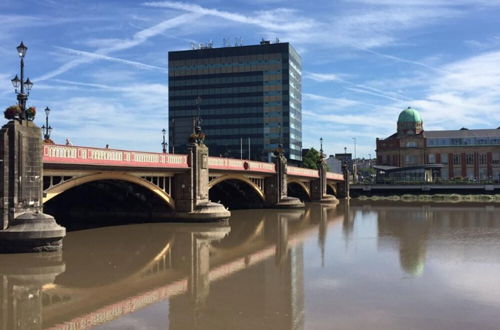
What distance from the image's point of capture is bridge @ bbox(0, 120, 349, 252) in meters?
24.0

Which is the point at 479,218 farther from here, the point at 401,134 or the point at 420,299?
the point at 401,134

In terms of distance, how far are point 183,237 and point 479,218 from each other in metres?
31.1

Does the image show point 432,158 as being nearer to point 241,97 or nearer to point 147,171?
point 241,97

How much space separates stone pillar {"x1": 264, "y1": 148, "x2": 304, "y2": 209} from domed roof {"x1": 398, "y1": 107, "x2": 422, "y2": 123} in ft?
274

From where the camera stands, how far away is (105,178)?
1278 inches

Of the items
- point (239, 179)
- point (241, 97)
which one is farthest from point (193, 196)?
point (241, 97)

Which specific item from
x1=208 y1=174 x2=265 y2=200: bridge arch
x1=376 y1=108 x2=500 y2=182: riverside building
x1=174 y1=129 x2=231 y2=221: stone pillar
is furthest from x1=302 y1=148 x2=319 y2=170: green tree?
x1=174 y1=129 x2=231 y2=221: stone pillar

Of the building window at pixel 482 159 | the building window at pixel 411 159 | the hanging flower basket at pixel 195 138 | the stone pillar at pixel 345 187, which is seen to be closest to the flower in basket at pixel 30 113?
the hanging flower basket at pixel 195 138

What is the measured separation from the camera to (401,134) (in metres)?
135

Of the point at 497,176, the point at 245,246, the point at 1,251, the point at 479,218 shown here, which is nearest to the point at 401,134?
the point at 497,176

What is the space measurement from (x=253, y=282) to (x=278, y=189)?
42.5m

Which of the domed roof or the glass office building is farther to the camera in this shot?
the domed roof

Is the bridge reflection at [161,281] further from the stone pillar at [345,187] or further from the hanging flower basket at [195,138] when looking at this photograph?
the stone pillar at [345,187]

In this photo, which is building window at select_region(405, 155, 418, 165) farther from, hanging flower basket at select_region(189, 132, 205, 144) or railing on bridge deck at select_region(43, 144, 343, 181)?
hanging flower basket at select_region(189, 132, 205, 144)
